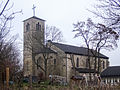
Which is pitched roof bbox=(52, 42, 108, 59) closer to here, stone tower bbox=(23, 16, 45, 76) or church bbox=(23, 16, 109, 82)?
church bbox=(23, 16, 109, 82)

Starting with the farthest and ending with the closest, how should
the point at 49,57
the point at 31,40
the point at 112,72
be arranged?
1. the point at 49,57
2. the point at 112,72
3. the point at 31,40

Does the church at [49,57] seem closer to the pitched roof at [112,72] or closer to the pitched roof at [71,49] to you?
the pitched roof at [71,49]

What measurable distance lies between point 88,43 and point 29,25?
25250mm

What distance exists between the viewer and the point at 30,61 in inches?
2208

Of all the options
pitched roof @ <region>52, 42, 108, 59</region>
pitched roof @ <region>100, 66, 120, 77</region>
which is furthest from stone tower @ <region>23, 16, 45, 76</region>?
pitched roof @ <region>100, 66, 120, 77</region>

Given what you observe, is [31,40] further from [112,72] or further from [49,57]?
[112,72]

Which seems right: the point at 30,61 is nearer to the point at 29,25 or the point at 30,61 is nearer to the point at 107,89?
the point at 29,25

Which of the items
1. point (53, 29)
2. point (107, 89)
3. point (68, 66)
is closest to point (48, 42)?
point (53, 29)

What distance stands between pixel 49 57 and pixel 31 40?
766 centimetres

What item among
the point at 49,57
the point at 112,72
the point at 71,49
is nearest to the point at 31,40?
the point at 49,57

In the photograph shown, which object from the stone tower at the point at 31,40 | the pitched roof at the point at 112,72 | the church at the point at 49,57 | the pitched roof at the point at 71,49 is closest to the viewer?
the stone tower at the point at 31,40

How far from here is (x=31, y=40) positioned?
48.0 meters

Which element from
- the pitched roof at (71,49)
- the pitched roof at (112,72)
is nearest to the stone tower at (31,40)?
the pitched roof at (71,49)

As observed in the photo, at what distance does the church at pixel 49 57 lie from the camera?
48844 millimetres
